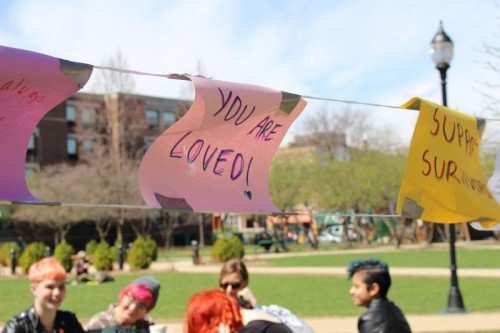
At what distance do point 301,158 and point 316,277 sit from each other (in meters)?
32.6

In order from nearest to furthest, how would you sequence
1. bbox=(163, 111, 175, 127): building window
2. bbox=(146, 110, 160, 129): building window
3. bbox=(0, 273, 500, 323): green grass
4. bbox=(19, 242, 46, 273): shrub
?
bbox=(0, 273, 500, 323): green grass, bbox=(19, 242, 46, 273): shrub, bbox=(146, 110, 160, 129): building window, bbox=(163, 111, 175, 127): building window

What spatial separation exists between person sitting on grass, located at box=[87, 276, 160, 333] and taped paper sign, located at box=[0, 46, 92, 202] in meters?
0.80

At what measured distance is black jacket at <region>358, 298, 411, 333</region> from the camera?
4.22 m

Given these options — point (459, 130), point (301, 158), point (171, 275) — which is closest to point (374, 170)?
A: point (301, 158)

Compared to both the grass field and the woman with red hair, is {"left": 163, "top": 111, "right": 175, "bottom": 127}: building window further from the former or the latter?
the woman with red hair

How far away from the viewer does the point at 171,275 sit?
86.7 feet

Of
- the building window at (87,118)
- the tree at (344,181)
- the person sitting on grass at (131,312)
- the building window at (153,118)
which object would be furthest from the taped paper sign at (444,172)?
the building window at (153,118)

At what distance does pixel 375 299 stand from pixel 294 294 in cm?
1422

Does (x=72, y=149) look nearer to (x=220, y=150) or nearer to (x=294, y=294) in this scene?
(x=294, y=294)

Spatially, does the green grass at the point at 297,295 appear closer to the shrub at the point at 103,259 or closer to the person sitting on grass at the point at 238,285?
the shrub at the point at 103,259

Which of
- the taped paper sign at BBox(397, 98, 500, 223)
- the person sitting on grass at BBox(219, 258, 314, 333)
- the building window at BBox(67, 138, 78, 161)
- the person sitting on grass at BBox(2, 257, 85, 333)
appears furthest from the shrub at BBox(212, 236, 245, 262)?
the building window at BBox(67, 138, 78, 161)

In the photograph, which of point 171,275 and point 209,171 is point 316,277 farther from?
point 209,171

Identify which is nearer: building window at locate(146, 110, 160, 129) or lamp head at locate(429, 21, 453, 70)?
lamp head at locate(429, 21, 453, 70)

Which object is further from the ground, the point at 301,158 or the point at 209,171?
the point at 301,158
